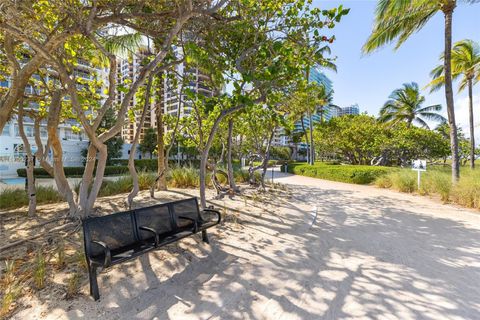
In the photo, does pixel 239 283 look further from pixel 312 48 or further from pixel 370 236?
pixel 312 48

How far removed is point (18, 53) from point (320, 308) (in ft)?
Answer: 31.4

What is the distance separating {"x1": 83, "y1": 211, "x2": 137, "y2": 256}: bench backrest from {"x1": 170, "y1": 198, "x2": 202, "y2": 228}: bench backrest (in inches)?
31.9

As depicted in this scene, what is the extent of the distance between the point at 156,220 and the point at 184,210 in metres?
0.61

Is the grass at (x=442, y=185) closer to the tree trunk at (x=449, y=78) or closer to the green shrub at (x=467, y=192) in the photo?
the green shrub at (x=467, y=192)

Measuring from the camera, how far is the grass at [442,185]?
302 inches

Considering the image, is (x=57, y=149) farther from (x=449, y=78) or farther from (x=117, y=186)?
(x=449, y=78)

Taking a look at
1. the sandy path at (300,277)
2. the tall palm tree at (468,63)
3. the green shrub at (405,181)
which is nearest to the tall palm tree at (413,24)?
the green shrub at (405,181)

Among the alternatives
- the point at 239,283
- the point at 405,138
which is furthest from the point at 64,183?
the point at 405,138

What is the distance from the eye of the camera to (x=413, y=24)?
10.2m

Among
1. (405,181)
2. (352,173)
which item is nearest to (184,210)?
(405,181)

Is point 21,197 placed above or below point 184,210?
below

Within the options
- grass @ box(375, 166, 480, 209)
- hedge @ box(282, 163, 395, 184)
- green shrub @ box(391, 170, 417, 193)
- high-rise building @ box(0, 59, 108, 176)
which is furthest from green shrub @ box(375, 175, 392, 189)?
high-rise building @ box(0, 59, 108, 176)

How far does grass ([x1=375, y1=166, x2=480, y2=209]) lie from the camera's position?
302 inches

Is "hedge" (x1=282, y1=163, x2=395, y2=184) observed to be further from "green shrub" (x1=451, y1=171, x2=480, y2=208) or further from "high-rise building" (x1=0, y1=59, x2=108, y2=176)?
"high-rise building" (x1=0, y1=59, x2=108, y2=176)
